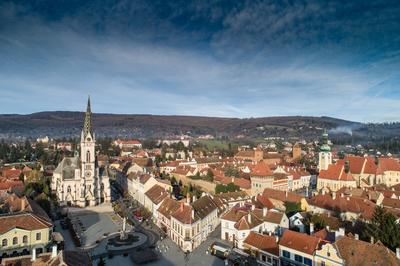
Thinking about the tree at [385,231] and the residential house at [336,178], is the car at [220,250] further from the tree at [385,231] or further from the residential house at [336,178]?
the residential house at [336,178]

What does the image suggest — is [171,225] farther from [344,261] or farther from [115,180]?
[115,180]

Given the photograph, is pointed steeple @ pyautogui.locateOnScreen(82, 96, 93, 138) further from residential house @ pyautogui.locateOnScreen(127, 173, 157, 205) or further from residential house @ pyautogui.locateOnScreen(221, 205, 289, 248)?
residential house @ pyautogui.locateOnScreen(221, 205, 289, 248)

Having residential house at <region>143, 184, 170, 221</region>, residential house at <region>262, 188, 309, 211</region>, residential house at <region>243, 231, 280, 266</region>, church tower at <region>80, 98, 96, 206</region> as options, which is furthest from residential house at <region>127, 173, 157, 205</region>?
residential house at <region>243, 231, 280, 266</region>

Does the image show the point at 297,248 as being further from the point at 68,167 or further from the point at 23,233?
the point at 68,167

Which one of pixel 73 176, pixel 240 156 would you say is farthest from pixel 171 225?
pixel 240 156

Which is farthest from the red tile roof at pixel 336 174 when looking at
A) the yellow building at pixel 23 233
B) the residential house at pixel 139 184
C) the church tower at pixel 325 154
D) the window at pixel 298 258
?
the yellow building at pixel 23 233

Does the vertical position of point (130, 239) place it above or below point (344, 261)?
below
